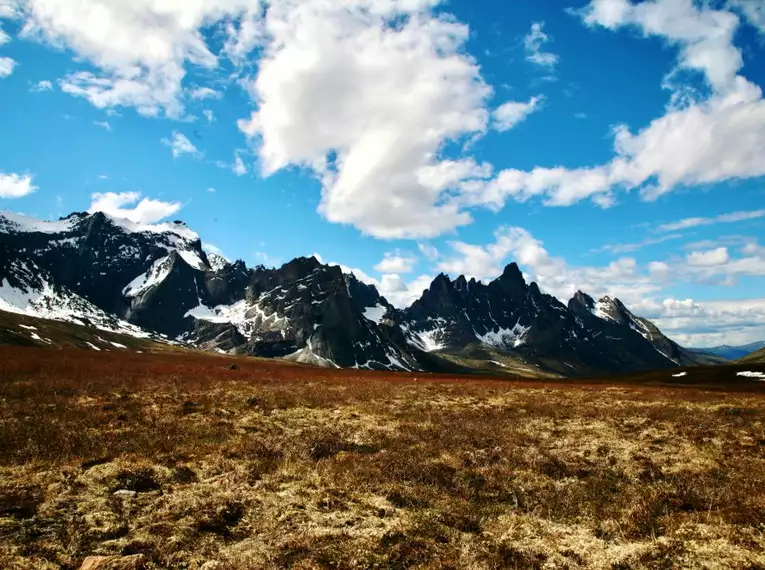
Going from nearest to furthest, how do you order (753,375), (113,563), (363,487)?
(113,563) → (363,487) → (753,375)

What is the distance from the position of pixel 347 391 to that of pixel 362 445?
19528 mm

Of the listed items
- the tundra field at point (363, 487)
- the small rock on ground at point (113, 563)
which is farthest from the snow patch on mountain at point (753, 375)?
the small rock on ground at point (113, 563)

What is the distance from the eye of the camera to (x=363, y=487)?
14375mm

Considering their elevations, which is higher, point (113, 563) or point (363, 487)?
point (113, 563)

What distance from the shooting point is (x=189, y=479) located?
14.5 meters

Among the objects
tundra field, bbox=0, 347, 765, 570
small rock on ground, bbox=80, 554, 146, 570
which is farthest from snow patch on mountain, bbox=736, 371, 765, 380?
small rock on ground, bbox=80, 554, 146, 570

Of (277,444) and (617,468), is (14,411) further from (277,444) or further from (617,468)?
(617,468)

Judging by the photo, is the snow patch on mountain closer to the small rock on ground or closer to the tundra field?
the tundra field

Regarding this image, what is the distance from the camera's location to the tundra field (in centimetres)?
1020

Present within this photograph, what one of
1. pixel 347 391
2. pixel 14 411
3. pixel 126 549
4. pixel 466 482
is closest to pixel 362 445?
pixel 466 482

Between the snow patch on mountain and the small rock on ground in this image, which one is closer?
the small rock on ground

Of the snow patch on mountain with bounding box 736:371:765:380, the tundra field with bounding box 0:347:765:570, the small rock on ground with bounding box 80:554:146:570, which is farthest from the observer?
the snow patch on mountain with bounding box 736:371:765:380

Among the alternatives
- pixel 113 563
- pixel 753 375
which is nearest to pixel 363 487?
pixel 113 563

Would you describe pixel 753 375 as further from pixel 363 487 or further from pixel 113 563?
Result: pixel 113 563
